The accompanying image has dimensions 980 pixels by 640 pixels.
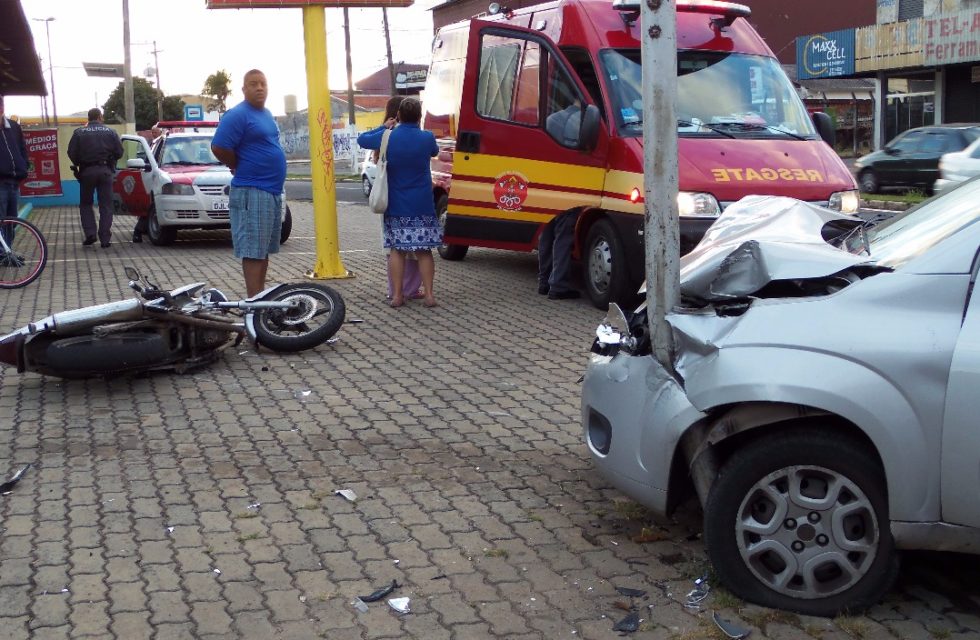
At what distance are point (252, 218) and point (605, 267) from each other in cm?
301

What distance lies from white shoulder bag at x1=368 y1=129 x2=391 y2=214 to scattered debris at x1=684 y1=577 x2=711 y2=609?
6077mm

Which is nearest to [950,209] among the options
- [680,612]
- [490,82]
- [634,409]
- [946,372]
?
[946,372]

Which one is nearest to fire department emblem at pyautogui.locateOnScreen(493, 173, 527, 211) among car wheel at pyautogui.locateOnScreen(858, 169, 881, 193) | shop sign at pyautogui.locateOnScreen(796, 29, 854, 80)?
car wheel at pyautogui.locateOnScreen(858, 169, 881, 193)

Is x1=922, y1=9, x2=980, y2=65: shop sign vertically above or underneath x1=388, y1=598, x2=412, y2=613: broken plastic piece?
above

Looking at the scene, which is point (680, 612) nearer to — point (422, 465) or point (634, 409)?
point (634, 409)

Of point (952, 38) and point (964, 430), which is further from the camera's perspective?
point (952, 38)

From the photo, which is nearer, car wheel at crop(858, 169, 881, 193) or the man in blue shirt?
the man in blue shirt

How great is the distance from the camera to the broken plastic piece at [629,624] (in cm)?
390

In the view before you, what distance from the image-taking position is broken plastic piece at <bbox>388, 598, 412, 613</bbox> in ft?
13.3

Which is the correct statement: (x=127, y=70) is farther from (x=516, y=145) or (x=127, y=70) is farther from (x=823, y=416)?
(x=823, y=416)

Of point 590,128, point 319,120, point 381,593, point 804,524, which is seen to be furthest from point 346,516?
point 319,120

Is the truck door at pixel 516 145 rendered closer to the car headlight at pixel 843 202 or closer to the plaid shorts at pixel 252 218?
the car headlight at pixel 843 202

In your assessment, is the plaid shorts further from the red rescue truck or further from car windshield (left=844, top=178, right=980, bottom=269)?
car windshield (left=844, top=178, right=980, bottom=269)

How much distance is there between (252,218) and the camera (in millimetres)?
8961
